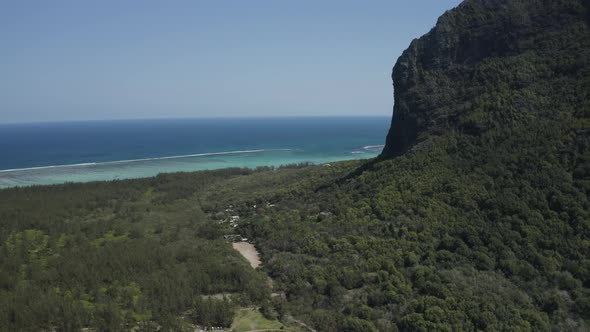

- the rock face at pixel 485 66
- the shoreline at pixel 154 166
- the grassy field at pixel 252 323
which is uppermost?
the rock face at pixel 485 66

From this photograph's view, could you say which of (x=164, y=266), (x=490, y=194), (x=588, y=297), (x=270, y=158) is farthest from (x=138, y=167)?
(x=588, y=297)

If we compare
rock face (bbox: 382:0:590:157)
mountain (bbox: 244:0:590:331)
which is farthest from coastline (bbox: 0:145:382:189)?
rock face (bbox: 382:0:590:157)

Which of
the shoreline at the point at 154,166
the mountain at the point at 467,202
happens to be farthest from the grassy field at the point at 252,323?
the shoreline at the point at 154,166

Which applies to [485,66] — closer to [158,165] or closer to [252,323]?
[252,323]

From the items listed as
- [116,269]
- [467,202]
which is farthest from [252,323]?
[467,202]

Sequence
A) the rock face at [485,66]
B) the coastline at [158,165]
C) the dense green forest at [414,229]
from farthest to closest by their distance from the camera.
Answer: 1. the coastline at [158,165]
2. the rock face at [485,66]
3. the dense green forest at [414,229]

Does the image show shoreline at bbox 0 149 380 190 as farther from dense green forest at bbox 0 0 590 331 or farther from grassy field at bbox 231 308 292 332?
grassy field at bbox 231 308 292 332

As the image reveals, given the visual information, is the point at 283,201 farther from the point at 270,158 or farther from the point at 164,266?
the point at 270,158

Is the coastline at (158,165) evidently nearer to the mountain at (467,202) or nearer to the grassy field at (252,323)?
the mountain at (467,202)
